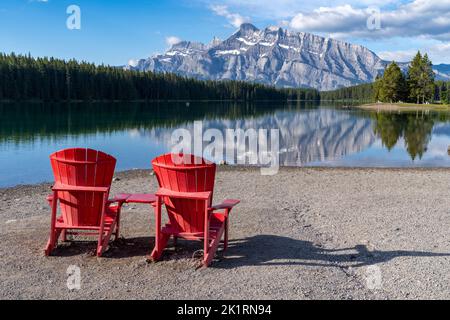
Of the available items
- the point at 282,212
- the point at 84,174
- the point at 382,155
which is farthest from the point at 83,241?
the point at 382,155

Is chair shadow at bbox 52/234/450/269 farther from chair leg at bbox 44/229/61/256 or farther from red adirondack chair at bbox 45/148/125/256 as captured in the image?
red adirondack chair at bbox 45/148/125/256

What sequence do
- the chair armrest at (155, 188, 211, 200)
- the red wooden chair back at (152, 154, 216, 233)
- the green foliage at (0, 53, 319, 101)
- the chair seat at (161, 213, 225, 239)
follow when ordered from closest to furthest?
the chair armrest at (155, 188, 211, 200), the red wooden chair back at (152, 154, 216, 233), the chair seat at (161, 213, 225, 239), the green foliage at (0, 53, 319, 101)

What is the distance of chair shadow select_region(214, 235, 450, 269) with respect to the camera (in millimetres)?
7641

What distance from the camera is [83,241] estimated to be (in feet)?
28.4

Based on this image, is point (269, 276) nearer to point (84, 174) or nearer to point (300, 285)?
point (300, 285)

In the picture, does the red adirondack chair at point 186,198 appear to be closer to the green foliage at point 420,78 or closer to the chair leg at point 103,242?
the chair leg at point 103,242

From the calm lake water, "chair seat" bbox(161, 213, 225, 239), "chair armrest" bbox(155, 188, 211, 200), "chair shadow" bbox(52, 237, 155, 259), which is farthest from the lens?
the calm lake water

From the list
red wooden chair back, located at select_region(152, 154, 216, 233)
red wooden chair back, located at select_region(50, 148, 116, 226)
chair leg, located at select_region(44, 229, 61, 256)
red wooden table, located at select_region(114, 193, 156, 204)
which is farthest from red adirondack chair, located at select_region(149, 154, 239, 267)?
chair leg, located at select_region(44, 229, 61, 256)

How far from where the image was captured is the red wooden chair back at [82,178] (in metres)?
7.67

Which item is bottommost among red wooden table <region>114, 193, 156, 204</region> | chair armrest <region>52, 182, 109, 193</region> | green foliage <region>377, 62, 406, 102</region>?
red wooden table <region>114, 193, 156, 204</region>

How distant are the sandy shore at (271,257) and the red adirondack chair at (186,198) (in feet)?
1.32

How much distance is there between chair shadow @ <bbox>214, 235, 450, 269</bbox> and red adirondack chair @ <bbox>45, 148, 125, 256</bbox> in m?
2.28

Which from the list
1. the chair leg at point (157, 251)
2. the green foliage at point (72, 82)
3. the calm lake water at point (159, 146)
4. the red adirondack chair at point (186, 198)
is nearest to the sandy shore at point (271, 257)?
the chair leg at point (157, 251)
